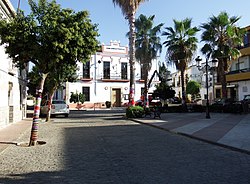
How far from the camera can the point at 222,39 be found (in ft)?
84.5

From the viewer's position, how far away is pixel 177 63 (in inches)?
1064

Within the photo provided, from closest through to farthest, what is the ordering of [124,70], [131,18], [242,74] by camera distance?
[131,18]
[242,74]
[124,70]

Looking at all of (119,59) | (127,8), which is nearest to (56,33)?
(127,8)

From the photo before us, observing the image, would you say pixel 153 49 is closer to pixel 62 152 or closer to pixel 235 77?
pixel 235 77

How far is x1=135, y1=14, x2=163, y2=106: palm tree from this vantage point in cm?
2802

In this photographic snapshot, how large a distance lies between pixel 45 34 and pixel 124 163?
5.64m

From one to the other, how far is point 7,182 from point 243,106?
816 inches

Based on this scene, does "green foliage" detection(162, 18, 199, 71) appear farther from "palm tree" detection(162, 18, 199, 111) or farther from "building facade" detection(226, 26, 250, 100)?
"building facade" detection(226, 26, 250, 100)

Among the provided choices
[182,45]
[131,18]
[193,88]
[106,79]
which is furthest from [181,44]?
[193,88]

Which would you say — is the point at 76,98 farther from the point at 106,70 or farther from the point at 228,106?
the point at 228,106

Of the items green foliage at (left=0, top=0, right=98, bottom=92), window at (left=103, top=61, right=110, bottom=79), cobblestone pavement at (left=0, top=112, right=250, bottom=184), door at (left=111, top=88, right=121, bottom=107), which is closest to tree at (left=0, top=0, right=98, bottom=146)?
green foliage at (left=0, top=0, right=98, bottom=92)

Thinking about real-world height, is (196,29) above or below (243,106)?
above

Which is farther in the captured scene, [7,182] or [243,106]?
[243,106]

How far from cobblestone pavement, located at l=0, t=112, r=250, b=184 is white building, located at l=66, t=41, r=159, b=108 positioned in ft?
96.5
